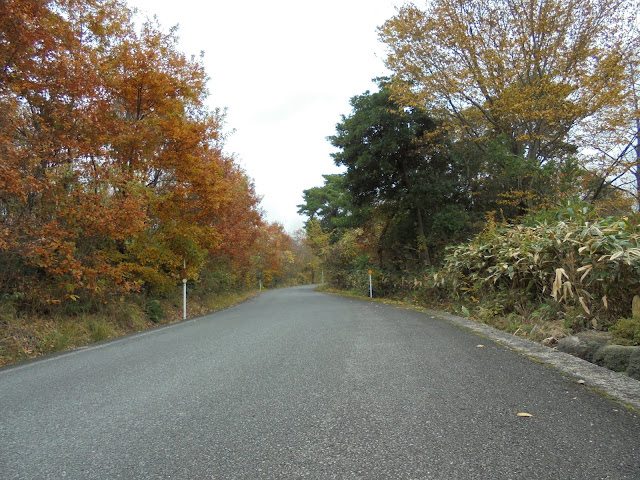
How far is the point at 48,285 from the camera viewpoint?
7324mm

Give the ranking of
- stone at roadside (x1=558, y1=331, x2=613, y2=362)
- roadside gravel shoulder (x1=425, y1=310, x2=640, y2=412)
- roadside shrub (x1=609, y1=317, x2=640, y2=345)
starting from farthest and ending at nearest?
stone at roadside (x1=558, y1=331, x2=613, y2=362), roadside shrub (x1=609, y1=317, x2=640, y2=345), roadside gravel shoulder (x1=425, y1=310, x2=640, y2=412)

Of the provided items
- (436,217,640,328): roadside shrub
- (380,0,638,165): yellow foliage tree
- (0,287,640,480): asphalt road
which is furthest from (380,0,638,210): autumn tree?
(0,287,640,480): asphalt road

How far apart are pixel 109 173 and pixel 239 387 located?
6523 mm

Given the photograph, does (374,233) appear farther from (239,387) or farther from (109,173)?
(239,387)

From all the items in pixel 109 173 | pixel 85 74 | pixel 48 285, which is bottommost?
pixel 48 285

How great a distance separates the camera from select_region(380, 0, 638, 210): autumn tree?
412 inches

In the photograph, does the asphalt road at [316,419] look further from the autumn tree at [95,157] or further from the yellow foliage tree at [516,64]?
the yellow foliage tree at [516,64]

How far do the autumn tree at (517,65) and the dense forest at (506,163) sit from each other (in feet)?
0.13

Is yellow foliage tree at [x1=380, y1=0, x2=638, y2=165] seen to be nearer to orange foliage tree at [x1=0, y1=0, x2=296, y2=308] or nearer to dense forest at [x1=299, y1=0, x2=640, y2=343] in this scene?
dense forest at [x1=299, y1=0, x2=640, y2=343]

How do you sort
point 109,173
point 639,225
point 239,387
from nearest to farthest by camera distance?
point 239,387, point 639,225, point 109,173

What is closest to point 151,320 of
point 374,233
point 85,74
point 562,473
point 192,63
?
point 85,74

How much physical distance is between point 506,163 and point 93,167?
35.3 feet

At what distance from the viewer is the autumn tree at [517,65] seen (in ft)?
34.3

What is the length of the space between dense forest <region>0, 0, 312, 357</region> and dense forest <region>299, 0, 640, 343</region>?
6535 mm
